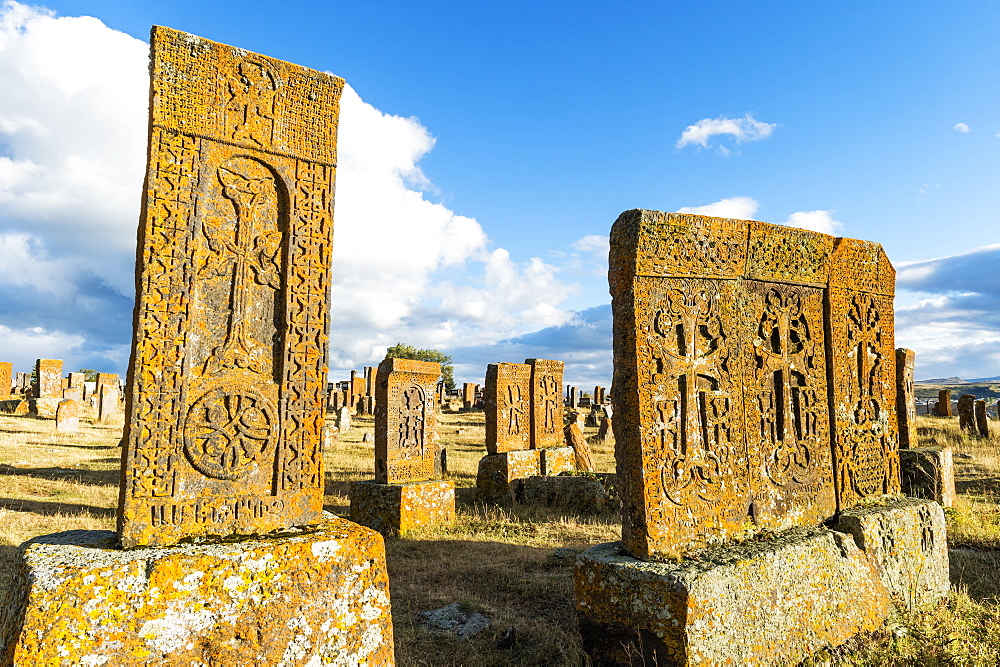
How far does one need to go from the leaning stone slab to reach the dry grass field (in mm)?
219

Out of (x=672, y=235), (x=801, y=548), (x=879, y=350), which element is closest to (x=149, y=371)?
(x=672, y=235)

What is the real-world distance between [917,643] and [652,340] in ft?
8.14

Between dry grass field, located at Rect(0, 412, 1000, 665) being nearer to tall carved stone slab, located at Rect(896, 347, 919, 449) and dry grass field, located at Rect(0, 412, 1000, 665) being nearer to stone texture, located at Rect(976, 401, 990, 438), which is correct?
tall carved stone slab, located at Rect(896, 347, 919, 449)

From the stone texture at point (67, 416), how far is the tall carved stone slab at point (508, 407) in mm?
14969

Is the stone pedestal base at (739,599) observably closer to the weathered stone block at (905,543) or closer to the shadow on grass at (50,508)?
the weathered stone block at (905,543)

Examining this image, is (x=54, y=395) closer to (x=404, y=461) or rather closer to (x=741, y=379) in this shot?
(x=404, y=461)

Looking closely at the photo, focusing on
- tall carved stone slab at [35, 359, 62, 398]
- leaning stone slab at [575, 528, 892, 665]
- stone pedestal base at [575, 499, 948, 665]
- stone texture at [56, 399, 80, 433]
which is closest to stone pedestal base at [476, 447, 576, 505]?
stone pedestal base at [575, 499, 948, 665]

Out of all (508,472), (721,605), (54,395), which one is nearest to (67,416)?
(54,395)

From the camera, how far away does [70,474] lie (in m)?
11.5

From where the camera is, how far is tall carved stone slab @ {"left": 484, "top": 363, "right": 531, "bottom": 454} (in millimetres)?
11328

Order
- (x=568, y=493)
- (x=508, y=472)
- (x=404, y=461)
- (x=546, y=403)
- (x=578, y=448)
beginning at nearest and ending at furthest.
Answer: (x=404, y=461), (x=568, y=493), (x=508, y=472), (x=546, y=403), (x=578, y=448)

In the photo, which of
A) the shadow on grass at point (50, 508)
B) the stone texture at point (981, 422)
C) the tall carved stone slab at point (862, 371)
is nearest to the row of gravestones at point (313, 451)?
the tall carved stone slab at point (862, 371)

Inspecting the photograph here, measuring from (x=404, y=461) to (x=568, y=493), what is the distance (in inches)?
103

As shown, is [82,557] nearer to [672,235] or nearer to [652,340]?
[652,340]
